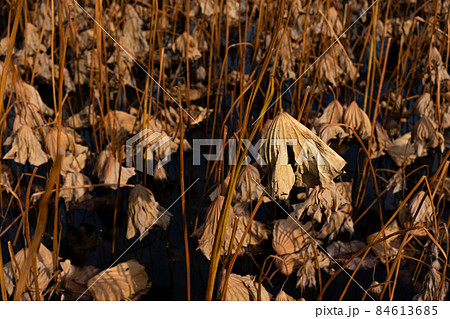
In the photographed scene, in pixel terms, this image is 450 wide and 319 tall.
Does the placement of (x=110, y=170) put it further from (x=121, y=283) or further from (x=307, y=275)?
(x=307, y=275)

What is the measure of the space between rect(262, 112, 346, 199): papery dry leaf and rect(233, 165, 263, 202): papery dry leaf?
0.50 meters

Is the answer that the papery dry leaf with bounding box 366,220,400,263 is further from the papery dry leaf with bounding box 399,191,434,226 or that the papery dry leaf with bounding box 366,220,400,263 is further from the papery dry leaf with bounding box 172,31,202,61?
the papery dry leaf with bounding box 172,31,202,61

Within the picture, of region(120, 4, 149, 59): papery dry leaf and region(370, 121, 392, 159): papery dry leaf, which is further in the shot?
region(120, 4, 149, 59): papery dry leaf

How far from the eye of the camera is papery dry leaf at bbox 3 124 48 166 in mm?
1253

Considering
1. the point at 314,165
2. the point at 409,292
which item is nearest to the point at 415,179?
the point at 409,292

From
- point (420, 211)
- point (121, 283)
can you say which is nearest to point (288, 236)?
point (420, 211)

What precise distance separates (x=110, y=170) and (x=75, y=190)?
14 cm

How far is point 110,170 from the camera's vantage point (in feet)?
4.42

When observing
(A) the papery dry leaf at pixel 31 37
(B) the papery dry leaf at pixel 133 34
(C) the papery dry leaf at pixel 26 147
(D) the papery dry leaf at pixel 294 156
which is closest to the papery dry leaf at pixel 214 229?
(D) the papery dry leaf at pixel 294 156

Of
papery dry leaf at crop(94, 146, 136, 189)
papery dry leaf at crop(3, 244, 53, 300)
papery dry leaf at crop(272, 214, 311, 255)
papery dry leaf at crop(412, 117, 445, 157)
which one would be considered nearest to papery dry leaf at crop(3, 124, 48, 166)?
papery dry leaf at crop(94, 146, 136, 189)

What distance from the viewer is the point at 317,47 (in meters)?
2.08

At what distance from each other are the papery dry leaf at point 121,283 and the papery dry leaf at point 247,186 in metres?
0.31

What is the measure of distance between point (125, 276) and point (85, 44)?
1212 mm

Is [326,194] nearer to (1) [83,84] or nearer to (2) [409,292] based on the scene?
(2) [409,292]
